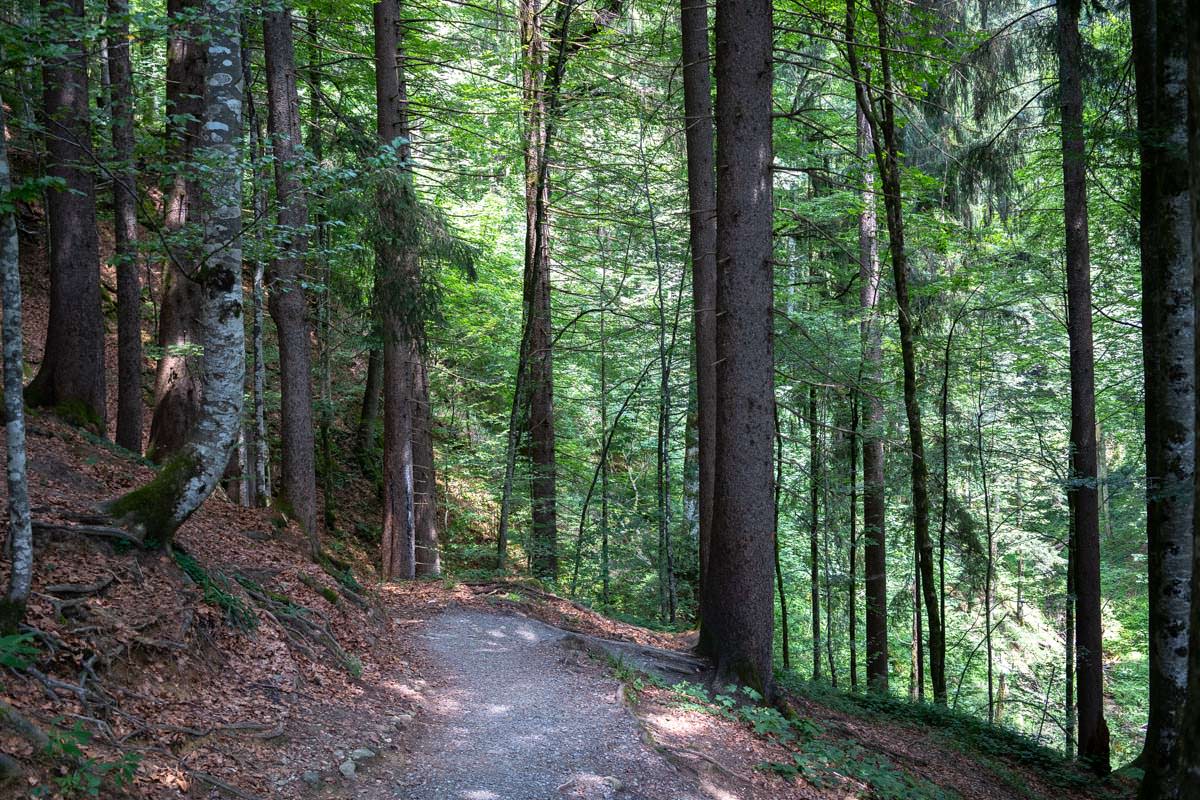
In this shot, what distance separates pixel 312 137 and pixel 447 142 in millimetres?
2753

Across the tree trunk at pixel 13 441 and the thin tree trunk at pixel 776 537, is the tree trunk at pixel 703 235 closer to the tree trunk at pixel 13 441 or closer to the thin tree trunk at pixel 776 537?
the thin tree trunk at pixel 776 537

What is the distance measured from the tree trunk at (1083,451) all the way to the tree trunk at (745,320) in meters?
5.86

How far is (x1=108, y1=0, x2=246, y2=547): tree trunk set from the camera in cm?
562

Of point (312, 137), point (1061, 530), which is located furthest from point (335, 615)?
point (1061, 530)

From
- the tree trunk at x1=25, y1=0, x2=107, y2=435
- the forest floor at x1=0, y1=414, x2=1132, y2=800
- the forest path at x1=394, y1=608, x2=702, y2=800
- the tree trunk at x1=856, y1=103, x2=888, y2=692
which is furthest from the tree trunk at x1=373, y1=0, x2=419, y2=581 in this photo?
the tree trunk at x1=856, y1=103, x2=888, y2=692

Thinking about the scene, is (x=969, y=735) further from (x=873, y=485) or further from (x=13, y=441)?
(x=13, y=441)

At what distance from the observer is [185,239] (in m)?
5.89

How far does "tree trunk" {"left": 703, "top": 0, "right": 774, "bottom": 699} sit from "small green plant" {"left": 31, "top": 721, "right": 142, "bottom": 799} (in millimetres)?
5505

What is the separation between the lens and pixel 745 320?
7.62 metres

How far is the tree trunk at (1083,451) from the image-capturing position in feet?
35.3

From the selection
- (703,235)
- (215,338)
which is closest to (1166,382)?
(703,235)

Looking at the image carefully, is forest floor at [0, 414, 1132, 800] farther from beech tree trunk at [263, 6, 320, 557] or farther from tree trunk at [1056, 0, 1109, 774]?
tree trunk at [1056, 0, 1109, 774]

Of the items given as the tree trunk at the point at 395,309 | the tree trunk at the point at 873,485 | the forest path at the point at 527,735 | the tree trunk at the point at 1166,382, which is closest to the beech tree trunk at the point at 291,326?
the tree trunk at the point at 395,309

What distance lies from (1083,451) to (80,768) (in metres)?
12.5
